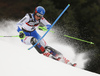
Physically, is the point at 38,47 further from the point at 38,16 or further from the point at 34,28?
Answer: the point at 38,16

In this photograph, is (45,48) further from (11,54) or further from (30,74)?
(30,74)

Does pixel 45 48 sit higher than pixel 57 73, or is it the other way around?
pixel 45 48

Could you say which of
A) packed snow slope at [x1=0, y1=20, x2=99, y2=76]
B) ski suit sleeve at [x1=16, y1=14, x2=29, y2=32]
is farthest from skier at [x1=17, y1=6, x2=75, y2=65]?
packed snow slope at [x1=0, y1=20, x2=99, y2=76]

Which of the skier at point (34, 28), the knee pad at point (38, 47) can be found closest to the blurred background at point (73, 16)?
the skier at point (34, 28)

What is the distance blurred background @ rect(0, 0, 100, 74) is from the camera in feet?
27.0

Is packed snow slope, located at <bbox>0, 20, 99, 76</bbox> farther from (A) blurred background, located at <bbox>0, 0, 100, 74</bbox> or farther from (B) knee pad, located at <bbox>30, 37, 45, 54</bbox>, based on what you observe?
(A) blurred background, located at <bbox>0, 0, 100, 74</bbox>

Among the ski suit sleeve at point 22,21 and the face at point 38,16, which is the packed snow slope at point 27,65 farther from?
the face at point 38,16

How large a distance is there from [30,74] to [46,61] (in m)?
0.63

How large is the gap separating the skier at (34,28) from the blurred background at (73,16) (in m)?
4.47

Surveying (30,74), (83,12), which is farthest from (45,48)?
(83,12)

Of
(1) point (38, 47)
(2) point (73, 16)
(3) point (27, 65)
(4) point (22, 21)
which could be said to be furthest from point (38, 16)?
(2) point (73, 16)

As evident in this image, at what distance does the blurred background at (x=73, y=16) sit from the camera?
8.22 metres

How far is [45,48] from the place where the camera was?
3217 millimetres

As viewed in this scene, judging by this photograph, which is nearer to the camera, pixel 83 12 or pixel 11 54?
pixel 11 54
